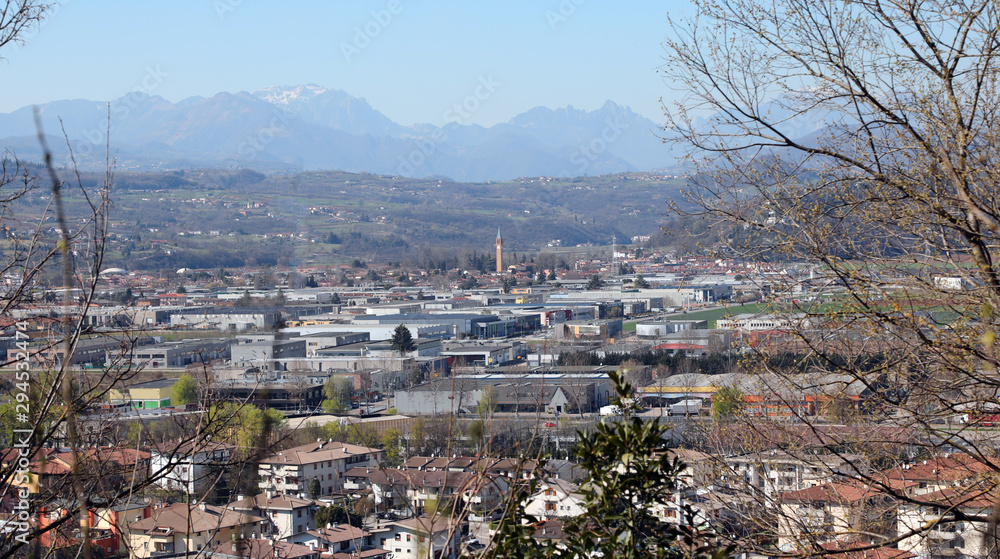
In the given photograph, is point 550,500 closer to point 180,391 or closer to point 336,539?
point 336,539

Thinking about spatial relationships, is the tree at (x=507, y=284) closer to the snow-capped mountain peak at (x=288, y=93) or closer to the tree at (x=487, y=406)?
the tree at (x=487, y=406)

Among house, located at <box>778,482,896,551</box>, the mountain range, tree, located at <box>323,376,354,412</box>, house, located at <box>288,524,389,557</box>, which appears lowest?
tree, located at <box>323,376,354,412</box>

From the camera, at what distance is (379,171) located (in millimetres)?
96438

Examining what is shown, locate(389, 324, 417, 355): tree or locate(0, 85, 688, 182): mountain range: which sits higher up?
Result: locate(0, 85, 688, 182): mountain range

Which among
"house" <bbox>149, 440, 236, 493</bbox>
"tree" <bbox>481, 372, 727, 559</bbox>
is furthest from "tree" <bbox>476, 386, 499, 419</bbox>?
"house" <bbox>149, 440, 236, 493</bbox>

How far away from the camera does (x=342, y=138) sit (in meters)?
100

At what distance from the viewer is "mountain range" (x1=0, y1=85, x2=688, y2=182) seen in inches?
3061

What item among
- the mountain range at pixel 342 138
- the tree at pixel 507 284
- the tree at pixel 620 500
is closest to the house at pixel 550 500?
the tree at pixel 620 500

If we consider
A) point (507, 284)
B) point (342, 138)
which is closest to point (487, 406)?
point (507, 284)

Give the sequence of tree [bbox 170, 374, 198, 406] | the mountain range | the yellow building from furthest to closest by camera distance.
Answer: the mountain range → the yellow building → tree [bbox 170, 374, 198, 406]

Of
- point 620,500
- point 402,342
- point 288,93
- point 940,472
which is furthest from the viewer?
point 288,93

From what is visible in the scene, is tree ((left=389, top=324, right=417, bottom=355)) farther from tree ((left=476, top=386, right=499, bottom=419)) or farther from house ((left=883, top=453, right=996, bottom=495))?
house ((left=883, top=453, right=996, bottom=495))

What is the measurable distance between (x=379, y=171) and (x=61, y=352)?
9627 centimetres

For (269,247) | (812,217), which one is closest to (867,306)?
(812,217)
